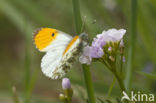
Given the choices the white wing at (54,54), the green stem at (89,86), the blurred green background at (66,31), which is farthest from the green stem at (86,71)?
the blurred green background at (66,31)

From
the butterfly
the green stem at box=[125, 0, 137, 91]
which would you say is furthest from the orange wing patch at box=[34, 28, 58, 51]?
the green stem at box=[125, 0, 137, 91]

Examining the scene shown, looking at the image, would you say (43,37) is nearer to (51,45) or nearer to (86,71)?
(51,45)

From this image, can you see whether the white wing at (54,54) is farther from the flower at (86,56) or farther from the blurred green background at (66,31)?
the blurred green background at (66,31)

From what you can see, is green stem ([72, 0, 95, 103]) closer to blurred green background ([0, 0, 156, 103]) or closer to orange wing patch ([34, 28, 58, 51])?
orange wing patch ([34, 28, 58, 51])

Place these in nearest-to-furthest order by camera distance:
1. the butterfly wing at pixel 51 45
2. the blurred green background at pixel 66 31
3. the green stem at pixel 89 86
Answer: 1. the green stem at pixel 89 86
2. the butterfly wing at pixel 51 45
3. the blurred green background at pixel 66 31

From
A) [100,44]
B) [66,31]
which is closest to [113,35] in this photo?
[100,44]

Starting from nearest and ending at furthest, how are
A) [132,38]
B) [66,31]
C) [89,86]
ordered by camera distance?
[89,86] < [132,38] < [66,31]
